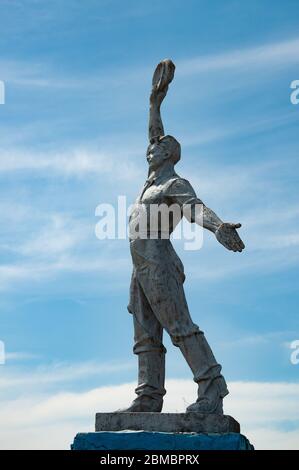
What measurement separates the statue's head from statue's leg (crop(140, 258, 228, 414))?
1.31 m

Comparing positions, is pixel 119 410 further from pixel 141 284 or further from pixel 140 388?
pixel 141 284

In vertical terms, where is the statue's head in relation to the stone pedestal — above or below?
above

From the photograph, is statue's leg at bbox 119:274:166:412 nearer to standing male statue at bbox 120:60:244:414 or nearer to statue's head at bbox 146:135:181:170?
standing male statue at bbox 120:60:244:414

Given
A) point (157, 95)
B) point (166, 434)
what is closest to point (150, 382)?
point (166, 434)

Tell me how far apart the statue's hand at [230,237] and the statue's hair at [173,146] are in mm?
1548

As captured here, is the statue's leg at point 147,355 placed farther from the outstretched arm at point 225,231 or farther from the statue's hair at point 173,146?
the statue's hair at point 173,146

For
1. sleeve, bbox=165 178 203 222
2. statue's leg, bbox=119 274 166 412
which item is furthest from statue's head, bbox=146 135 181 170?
statue's leg, bbox=119 274 166 412

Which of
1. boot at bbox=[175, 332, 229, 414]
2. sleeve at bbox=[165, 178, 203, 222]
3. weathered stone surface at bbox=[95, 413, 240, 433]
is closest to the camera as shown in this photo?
weathered stone surface at bbox=[95, 413, 240, 433]

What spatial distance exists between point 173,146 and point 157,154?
0.70ft

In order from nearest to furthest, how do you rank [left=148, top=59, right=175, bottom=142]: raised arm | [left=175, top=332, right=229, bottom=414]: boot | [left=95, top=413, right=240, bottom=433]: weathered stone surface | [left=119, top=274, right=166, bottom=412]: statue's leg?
[left=95, top=413, right=240, bottom=433]: weathered stone surface < [left=175, top=332, right=229, bottom=414]: boot < [left=119, top=274, right=166, bottom=412]: statue's leg < [left=148, top=59, right=175, bottom=142]: raised arm

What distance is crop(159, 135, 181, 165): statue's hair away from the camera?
1168 cm

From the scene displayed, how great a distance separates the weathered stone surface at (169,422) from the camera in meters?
10.5

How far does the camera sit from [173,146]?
11.7 m
